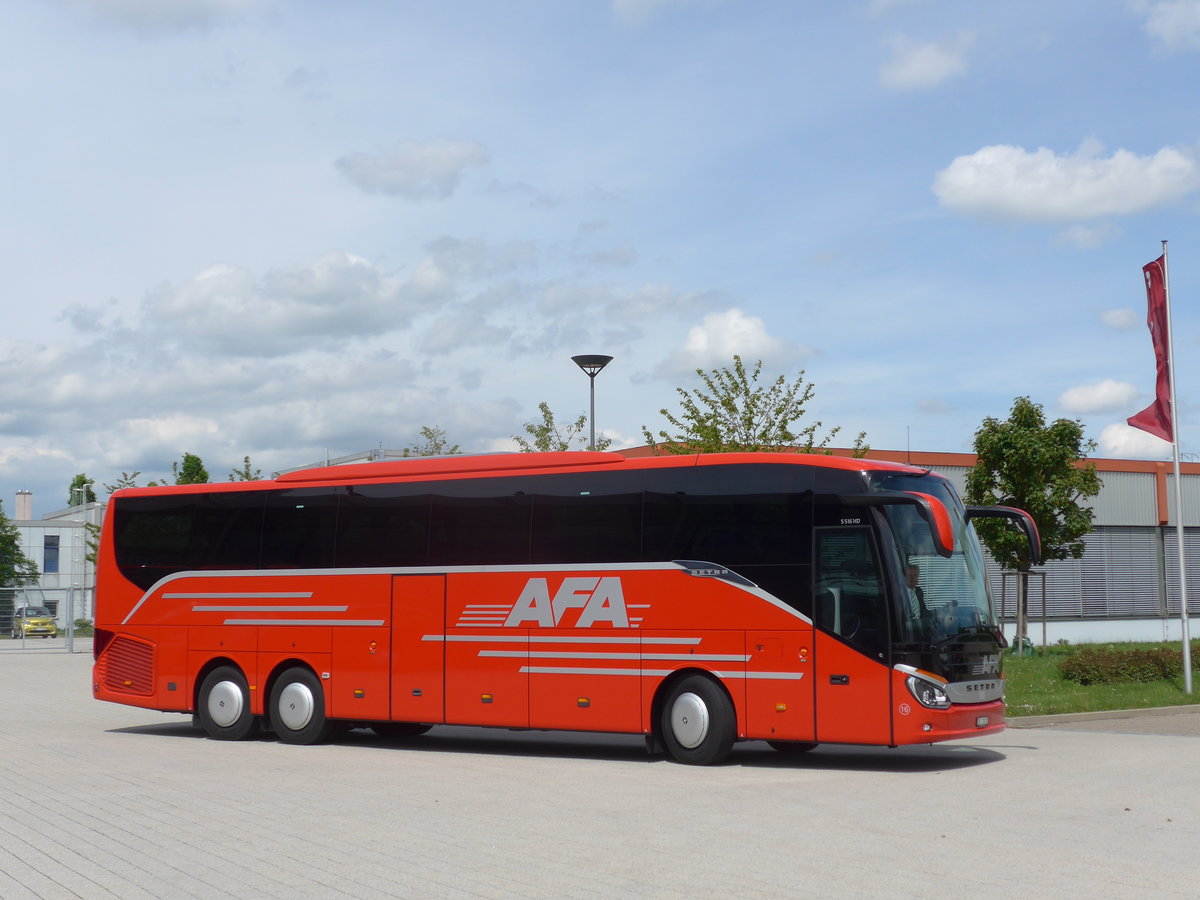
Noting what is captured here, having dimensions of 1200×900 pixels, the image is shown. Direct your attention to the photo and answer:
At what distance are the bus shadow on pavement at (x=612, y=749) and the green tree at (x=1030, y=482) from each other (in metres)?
16.9

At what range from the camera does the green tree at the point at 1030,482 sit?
3359cm

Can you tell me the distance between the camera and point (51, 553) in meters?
102

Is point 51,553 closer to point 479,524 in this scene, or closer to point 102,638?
point 102,638

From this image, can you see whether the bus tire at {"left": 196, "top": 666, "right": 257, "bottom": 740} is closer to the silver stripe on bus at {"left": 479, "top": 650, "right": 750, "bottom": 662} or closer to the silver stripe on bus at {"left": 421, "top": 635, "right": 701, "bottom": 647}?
the silver stripe on bus at {"left": 421, "top": 635, "right": 701, "bottom": 647}

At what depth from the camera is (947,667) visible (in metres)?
14.3

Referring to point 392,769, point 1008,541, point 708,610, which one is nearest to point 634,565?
point 708,610

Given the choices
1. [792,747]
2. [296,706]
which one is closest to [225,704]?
[296,706]

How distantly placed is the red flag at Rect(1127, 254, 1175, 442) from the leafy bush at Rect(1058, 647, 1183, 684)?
3.74m

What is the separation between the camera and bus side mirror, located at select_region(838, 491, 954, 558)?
13.5m

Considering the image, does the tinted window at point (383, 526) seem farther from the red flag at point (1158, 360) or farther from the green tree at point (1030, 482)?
the green tree at point (1030, 482)

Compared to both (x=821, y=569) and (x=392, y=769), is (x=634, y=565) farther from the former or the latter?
(x=392, y=769)

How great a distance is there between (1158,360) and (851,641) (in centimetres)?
1213

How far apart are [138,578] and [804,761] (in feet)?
31.1

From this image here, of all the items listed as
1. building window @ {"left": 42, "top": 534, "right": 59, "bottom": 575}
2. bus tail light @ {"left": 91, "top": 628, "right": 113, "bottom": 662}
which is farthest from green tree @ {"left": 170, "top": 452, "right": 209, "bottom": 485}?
building window @ {"left": 42, "top": 534, "right": 59, "bottom": 575}
